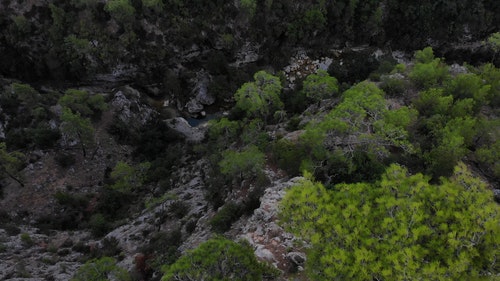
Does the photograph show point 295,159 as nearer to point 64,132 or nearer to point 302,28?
point 64,132

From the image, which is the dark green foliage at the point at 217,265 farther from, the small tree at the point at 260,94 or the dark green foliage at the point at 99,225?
the small tree at the point at 260,94

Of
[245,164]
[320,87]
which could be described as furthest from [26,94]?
[320,87]

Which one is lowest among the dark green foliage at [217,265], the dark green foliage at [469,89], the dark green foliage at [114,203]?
the dark green foliage at [114,203]

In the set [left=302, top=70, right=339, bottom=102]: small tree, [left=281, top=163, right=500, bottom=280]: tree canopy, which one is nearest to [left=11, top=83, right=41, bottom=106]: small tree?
[left=302, top=70, right=339, bottom=102]: small tree

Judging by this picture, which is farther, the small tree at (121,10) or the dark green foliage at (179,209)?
the small tree at (121,10)

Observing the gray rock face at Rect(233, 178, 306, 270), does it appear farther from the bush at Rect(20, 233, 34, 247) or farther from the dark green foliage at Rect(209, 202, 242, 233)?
the bush at Rect(20, 233, 34, 247)

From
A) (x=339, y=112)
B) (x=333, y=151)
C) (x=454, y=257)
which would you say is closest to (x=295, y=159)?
(x=333, y=151)

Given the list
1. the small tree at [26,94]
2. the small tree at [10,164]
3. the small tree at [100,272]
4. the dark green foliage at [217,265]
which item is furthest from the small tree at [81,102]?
the dark green foliage at [217,265]
